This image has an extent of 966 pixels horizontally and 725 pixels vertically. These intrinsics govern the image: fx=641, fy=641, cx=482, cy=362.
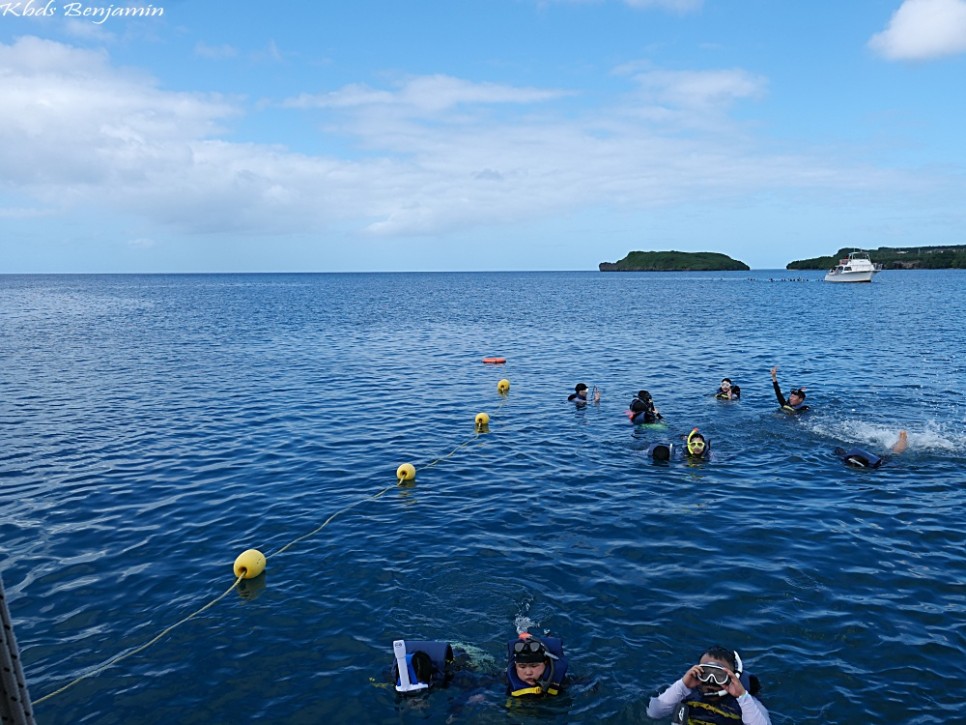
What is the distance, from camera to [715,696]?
9.06 m

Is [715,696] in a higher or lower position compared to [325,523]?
higher

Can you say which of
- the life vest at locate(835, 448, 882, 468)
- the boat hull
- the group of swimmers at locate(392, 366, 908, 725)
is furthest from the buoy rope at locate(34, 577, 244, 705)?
the boat hull

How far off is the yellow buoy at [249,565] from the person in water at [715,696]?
959cm

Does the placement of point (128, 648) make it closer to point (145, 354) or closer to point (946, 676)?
point (946, 676)

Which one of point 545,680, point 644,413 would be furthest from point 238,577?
point 644,413

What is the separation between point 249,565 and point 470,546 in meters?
5.27

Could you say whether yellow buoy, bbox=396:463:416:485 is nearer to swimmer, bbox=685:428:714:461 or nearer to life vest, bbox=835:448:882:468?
swimmer, bbox=685:428:714:461

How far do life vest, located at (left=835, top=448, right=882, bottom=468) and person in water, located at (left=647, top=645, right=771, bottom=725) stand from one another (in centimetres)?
1485

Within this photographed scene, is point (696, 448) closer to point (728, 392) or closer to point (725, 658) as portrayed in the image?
point (728, 392)

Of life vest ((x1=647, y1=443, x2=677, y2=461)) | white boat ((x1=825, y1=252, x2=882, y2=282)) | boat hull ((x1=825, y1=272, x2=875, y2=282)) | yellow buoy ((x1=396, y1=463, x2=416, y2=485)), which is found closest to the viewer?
yellow buoy ((x1=396, y1=463, x2=416, y2=485))

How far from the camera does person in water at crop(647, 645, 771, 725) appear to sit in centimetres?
889

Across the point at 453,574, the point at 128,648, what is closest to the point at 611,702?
the point at 453,574

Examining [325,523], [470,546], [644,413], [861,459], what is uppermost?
[644,413]

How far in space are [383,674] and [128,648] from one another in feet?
16.6
